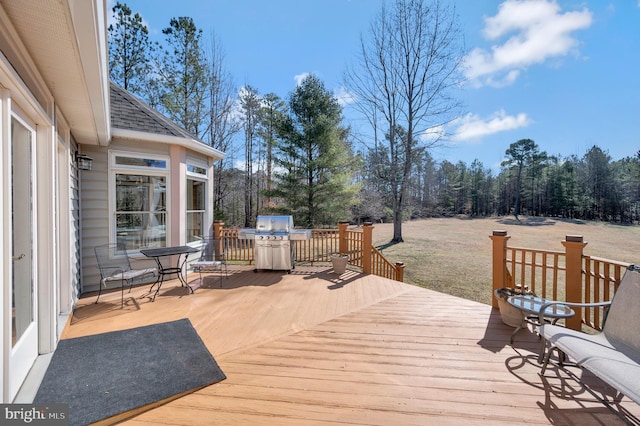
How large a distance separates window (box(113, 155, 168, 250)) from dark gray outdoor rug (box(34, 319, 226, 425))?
2.22 m

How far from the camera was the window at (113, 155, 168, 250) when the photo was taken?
4500mm

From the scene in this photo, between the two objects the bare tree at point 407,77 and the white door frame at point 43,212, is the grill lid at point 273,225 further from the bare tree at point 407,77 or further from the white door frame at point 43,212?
the bare tree at point 407,77

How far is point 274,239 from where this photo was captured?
17.4ft

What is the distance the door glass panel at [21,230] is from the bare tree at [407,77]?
1132cm

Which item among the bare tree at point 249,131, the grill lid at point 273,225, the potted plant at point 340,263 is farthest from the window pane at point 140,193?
the bare tree at point 249,131

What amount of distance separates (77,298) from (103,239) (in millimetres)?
972

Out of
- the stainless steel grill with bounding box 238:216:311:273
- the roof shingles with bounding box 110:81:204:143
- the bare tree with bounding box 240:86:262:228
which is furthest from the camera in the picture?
the bare tree with bounding box 240:86:262:228

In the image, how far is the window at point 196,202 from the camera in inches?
210

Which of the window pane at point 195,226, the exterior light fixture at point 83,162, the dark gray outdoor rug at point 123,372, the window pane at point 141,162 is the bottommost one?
the dark gray outdoor rug at point 123,372

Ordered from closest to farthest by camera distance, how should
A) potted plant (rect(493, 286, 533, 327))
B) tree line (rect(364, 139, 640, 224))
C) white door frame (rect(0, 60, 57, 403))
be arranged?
1. white door frame (rect(0, 60, 57, 403))
2. potted plant (rect(493, 286, 533, 327))
3. tree line (rect(364, 139, 640, 224))

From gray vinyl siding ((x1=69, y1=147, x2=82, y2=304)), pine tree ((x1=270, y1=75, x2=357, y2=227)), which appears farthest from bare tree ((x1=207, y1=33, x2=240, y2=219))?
gray vinyl siding ((x1=69, y1=147, x2=82, y2=304))

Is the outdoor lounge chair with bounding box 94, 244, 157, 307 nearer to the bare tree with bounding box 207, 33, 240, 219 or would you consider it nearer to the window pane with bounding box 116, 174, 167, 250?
the window pane with bounding box 116, 174, 167, 250

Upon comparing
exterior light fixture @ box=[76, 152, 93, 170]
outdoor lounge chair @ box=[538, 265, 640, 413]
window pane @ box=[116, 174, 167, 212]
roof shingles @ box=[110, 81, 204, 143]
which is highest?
roof shingles @ box=[110, 81, 204, 143]

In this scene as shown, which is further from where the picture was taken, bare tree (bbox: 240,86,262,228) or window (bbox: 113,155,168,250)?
bare tree (bbox: 240,86,262,228)
